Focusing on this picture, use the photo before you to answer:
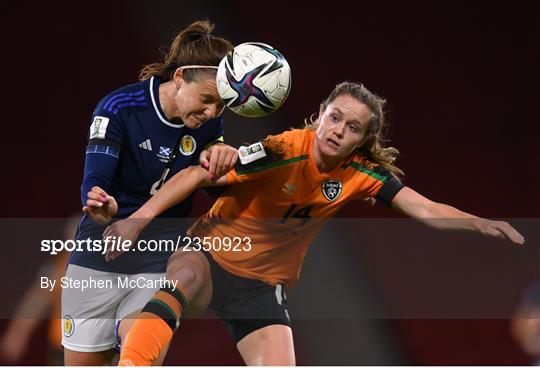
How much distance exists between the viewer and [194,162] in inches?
111

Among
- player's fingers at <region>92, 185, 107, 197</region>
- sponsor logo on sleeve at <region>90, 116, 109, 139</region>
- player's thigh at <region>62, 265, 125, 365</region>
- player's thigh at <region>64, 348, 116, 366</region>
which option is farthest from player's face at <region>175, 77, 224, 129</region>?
player's thigh at <region>64, 348, 116, 366</region>

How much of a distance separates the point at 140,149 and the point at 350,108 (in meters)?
0.66

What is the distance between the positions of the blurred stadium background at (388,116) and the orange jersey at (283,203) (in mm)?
1983

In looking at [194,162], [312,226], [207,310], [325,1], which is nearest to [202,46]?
[194,162]

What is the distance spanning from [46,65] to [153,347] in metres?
2.94

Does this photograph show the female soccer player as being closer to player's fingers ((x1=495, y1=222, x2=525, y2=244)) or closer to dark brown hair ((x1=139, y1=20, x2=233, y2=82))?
player's fingers ((x1=495, y1=222, x2=525, y2=244))

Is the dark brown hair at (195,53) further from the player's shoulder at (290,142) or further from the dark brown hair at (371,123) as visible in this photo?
the dark brown hair at (371,123)

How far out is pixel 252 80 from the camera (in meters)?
2.62

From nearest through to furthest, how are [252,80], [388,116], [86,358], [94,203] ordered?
[94,203] < [252,80] < [86,358] < [388,116]

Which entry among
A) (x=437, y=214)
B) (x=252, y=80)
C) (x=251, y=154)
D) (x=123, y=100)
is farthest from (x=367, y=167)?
(x=123, y=100)

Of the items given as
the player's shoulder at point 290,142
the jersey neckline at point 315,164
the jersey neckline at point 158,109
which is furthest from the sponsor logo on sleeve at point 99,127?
the jersey neckline at point 315,164

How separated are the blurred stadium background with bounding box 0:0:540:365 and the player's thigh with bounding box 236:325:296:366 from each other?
6.72 feet

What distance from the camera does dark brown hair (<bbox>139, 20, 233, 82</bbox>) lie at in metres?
2.72

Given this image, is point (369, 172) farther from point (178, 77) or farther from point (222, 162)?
point (178, 77)
